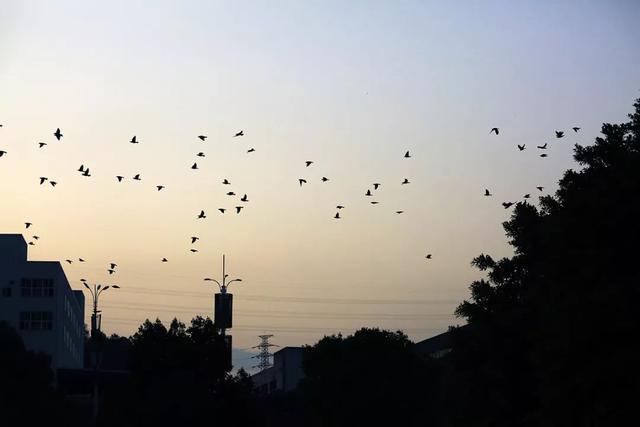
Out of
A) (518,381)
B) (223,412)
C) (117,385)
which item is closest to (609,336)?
(518,381)

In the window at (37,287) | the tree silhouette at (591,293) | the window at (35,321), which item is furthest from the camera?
the window at (37,287)

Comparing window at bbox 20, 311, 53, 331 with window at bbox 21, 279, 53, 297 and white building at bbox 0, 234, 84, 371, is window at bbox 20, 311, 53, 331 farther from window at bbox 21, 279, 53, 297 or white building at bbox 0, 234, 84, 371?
window at bbox 21, 279, 53, 297

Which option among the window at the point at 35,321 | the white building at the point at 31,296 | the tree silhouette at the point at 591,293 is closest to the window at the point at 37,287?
the white building at the point at 31,296

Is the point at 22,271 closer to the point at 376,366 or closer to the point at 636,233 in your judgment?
the point at 376,366

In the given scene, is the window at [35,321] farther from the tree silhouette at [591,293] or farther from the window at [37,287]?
the tree silhouette at [591,293]

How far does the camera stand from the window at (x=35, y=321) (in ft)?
412

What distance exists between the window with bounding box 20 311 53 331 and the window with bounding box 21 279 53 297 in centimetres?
207

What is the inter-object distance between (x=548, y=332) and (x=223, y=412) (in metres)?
46.4

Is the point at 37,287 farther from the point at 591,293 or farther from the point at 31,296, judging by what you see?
the point at 591,293

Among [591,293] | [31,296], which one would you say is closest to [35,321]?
[31,296]

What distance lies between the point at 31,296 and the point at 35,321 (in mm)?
2749

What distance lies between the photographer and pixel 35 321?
413ft

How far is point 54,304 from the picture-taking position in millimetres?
127375

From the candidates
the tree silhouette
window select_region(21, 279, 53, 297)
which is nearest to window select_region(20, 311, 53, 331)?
window select_region(21, 279, 53, 297)
